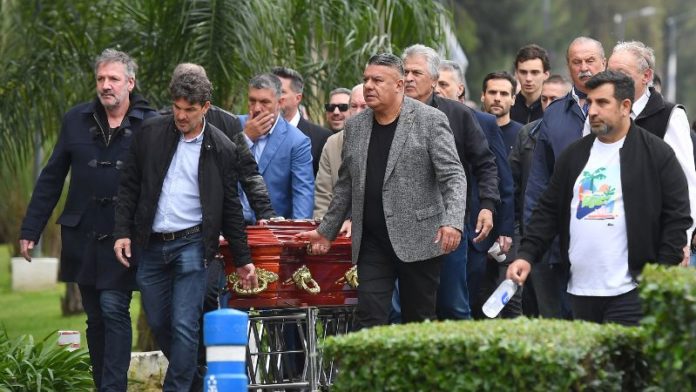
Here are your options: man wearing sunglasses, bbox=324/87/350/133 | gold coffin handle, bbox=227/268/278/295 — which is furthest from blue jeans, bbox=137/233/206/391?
man wearing sunglasses, bbox=324/87/350/133

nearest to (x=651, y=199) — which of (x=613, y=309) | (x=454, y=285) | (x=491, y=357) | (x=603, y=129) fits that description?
(x=603, y=129)

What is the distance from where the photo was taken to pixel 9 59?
47.6 feet

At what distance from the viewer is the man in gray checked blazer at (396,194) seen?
9.60 metres

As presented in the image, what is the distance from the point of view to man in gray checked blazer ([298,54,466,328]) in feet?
31.5

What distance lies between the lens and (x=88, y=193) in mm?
10469

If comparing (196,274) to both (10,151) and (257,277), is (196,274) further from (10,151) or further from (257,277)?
(10,151)

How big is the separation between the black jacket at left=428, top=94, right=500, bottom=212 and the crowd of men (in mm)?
14

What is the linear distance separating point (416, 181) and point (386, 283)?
618 millimetres

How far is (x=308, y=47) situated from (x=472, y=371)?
26.9 ft

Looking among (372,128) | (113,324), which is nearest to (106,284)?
(113,324)

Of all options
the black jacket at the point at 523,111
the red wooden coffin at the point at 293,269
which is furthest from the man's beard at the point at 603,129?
the black jacket at the point at 523,111

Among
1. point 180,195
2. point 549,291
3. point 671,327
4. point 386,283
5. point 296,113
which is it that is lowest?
point 549,291

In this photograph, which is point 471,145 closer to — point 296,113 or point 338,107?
point 296,113

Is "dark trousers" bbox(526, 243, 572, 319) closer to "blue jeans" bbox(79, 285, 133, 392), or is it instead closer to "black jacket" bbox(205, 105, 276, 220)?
"black jacket" bbox(205, 105, 276, 220)
